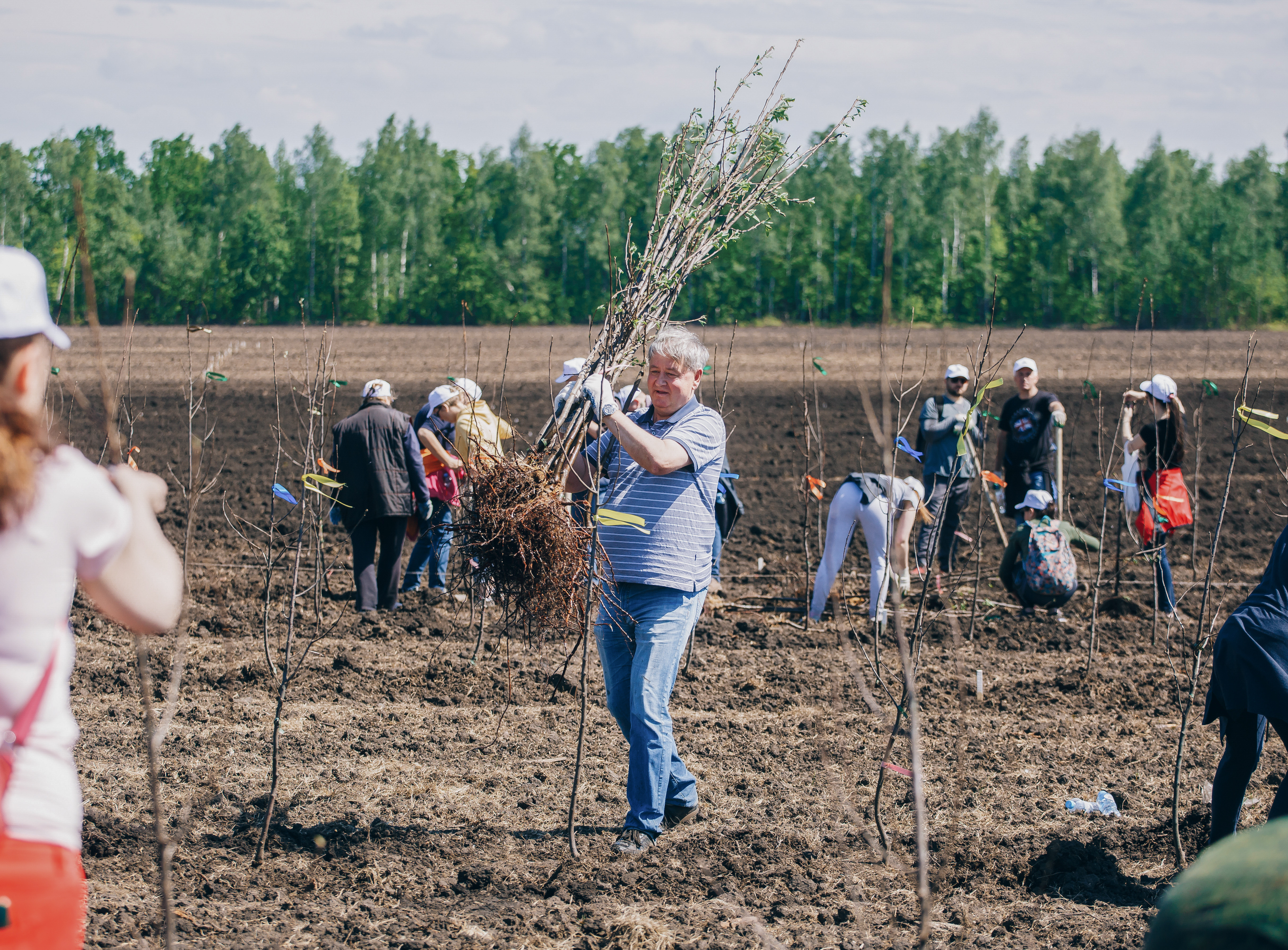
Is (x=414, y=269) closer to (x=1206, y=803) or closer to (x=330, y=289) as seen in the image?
(x=330, y=289)

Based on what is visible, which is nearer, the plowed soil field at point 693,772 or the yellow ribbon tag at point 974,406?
the yellow ribbon tag at point 974,406

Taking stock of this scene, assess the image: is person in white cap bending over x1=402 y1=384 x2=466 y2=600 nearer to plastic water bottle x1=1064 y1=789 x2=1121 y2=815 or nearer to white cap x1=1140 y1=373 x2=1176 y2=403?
plastic water bottle x1=1064 y1=789 x2=1121 y2=815

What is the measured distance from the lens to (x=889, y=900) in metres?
3.61

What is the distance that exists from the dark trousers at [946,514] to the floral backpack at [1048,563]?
2.28ft

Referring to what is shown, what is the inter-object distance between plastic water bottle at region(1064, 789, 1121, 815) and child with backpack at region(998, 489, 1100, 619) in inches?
110

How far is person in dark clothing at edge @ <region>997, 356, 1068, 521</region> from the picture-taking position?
848cm

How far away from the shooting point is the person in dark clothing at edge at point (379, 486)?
6973mm

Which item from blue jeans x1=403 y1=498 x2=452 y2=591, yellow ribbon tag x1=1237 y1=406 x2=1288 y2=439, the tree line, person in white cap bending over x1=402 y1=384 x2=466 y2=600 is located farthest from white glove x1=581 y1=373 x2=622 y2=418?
the tree line

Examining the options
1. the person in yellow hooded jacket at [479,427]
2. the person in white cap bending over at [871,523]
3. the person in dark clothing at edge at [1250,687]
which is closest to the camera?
the person in dark clothing at edge at [1250,687]

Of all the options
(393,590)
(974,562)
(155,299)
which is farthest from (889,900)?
(155,299)

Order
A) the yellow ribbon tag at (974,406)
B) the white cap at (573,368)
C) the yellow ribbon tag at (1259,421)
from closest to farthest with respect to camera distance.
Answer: the yellow ribbon tag at (974,406) → the yellow ribbon tag at (1259,421) → the white cap at (573,368)

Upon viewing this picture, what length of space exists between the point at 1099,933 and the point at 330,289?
132 feet

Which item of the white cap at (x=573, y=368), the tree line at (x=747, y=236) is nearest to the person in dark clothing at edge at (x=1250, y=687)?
the white cap at (x=573, y=368)

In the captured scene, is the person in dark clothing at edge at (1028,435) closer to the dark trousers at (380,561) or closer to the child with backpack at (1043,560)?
the child with backpack at (1043,560)
